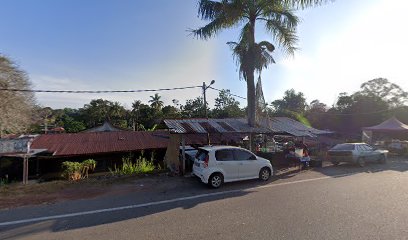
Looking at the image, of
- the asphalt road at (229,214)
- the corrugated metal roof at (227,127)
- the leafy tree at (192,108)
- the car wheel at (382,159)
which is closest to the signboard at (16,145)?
the asphalt road at (229,214)

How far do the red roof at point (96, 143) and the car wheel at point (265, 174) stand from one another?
10.8m

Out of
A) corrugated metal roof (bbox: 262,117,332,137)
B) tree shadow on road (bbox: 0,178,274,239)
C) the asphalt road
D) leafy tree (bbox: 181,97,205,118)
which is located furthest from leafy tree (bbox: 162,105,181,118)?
tree shadow on road (bbox: 0,178,274,239)

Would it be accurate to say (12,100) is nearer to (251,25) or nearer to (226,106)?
(251,25)

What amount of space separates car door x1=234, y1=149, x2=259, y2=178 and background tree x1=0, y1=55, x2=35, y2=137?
18.6 metres

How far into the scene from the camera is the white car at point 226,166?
1136cm

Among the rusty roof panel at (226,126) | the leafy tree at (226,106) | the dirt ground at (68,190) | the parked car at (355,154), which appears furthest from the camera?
the leafy tree at (226,106)

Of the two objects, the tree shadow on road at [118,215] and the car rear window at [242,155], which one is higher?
the car rear window at [242,155]

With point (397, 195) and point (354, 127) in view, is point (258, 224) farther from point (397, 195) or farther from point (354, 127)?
point (354, 127)

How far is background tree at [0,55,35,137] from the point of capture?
21.6 meters

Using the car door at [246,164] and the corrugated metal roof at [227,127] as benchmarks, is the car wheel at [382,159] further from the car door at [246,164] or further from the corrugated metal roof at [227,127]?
the car door at [246,164]

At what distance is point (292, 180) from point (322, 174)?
2.60 meters

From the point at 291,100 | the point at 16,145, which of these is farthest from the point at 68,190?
the point at 291,100

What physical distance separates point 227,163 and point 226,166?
0.42ft

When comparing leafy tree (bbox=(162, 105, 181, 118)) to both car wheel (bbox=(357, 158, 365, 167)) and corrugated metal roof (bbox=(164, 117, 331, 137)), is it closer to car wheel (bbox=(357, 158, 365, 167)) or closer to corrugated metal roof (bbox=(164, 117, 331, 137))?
corrugated metal roof (bbox=(164, 117, 331, 137))
